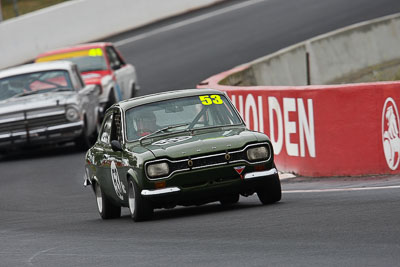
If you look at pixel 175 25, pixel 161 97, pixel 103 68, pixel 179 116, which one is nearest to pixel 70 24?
pixel 175 25

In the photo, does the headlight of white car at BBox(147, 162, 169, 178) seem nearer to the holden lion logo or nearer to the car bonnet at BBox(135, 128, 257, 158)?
the car bonnet at BBox(135, 128, 257, 158)

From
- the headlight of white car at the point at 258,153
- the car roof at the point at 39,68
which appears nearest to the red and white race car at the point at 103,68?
the car roof at the point at 39,68

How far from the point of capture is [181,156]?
1103 cm

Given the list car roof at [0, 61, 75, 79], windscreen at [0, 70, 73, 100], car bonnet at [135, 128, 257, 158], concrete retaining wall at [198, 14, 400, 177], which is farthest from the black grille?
car bonnet at [135, 128, 257, 158]

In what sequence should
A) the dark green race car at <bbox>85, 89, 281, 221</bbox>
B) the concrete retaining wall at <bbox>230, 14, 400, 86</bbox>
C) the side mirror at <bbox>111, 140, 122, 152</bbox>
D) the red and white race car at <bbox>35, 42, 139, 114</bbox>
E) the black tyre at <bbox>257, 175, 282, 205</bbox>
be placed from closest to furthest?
the dark green race car at <bbox>85, 89, 281, 221</bbox>, the black tyre at <bbox>257, 175, 282, 205</bbox>, the side mirror at <bbox>111, 140, 122, 152</bbox>, the red and white race car at <bbox>35, 42, 139, 114</bbox>, the concrete retaining wall at <bbox>230, 14, 400, 86</bbox>

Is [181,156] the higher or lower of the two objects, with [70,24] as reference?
higher

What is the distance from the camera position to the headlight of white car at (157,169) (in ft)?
36.3

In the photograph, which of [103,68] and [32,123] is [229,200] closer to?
[32,123]

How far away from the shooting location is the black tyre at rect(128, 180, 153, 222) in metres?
11.2

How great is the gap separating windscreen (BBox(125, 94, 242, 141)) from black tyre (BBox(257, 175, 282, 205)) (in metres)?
0.86

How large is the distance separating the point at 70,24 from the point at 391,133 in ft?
73.6

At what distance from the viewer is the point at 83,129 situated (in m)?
21.3

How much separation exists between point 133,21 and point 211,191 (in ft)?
83.1

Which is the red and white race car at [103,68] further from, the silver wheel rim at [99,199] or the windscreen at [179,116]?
the windscreen at [179,116]
